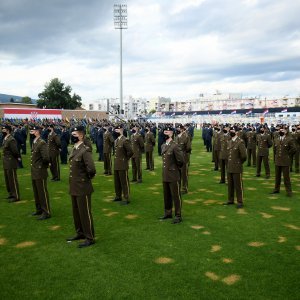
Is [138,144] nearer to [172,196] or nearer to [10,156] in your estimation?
[10,156]

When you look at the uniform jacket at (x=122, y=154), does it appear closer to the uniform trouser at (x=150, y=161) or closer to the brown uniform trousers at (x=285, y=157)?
the brown uniform trousers at (x=285, y=157)

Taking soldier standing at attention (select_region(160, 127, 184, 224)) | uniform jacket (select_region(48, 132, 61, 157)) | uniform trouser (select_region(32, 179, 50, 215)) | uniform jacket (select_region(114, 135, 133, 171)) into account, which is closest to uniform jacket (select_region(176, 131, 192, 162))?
uniform jacket (select_region(114, 135, 133, 171))

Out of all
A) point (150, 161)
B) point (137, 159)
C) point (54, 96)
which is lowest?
point (150, 161)

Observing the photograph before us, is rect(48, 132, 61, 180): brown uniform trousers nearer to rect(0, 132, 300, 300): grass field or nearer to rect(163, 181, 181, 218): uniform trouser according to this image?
rect(0, 132, 300, 300): grass field

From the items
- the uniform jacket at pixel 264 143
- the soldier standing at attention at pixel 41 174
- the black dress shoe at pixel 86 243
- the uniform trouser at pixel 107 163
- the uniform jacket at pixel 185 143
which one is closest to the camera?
the black dress shoe at pixel 86 243

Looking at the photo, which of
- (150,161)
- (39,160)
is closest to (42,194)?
(39,160)

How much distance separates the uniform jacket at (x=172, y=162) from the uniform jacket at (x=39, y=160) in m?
2.63

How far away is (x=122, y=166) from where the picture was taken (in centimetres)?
877

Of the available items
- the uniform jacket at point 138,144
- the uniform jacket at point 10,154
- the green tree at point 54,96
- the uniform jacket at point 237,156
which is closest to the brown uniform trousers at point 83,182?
the uniform jacket at point 10,154

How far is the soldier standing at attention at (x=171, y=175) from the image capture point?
7168 millimetres

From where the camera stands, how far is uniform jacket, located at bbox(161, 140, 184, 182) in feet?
23.5

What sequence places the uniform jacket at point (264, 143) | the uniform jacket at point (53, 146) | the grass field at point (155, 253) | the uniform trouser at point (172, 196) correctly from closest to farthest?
the grass field at point (155, 253) → the uniform trouser at point (172, 196) → the uniform jacket at point (53, 146) → the uniform jacket at point (264, 143)

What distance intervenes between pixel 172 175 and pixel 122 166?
1975 millimetres

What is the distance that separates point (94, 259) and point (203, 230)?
231 centimetres
